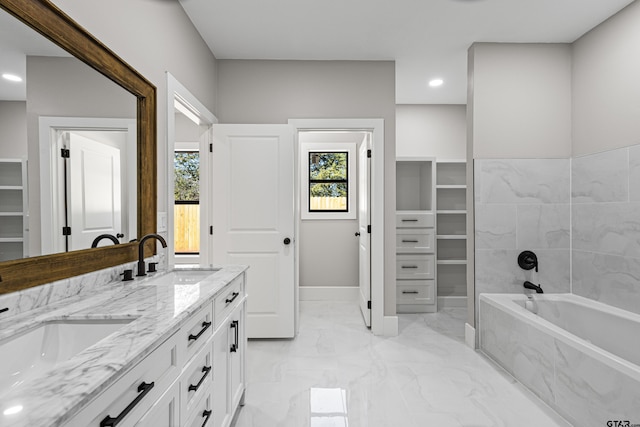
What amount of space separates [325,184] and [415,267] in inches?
65.4

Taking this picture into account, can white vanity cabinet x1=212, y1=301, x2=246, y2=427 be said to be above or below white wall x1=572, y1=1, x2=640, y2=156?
below

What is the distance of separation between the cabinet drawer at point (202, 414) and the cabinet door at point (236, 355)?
1.02ft

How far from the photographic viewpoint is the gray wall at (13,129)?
3.48 feet

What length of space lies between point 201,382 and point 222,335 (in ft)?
0.96

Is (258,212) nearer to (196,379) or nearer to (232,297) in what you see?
(232,297)

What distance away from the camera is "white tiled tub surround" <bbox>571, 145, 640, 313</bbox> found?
2383 mm

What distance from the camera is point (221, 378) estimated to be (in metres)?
1.60

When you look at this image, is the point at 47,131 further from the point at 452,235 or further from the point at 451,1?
the point at 452,235

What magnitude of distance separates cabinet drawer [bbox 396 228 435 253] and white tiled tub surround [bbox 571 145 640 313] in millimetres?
1431

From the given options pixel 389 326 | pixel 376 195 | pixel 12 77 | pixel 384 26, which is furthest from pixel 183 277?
pixel 384 26

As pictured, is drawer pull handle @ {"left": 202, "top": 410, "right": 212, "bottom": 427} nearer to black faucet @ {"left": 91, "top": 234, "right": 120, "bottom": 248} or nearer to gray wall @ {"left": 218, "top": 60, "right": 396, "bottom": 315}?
black faucet @ {"left": 91, "top": 234, "right": 120, "bottom": 248}

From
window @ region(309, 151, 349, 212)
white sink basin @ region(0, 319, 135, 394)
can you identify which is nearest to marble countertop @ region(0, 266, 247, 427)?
white sink basin @ region(0, 319, 135, 394)

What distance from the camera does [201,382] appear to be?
1316mm

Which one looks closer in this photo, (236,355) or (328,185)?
(236,355)
